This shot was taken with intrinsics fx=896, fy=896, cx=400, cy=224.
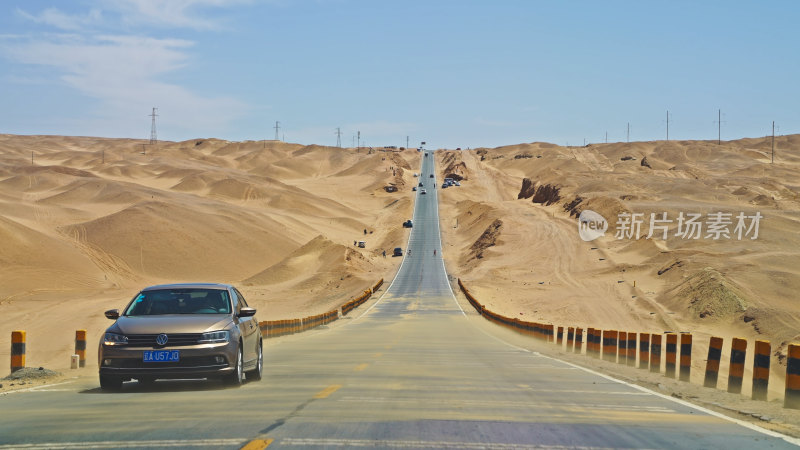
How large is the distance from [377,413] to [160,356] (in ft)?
13.5

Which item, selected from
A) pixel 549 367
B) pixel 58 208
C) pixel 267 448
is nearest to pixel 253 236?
pixel 58 208

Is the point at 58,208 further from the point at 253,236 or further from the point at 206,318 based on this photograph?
the point at 206,318

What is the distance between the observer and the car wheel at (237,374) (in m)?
13.8

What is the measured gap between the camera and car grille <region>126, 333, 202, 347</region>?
→ 43.0ft

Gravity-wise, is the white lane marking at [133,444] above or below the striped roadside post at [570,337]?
above

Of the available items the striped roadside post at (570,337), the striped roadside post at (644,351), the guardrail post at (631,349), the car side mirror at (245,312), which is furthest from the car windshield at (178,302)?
the striped roadside post at (570,337)

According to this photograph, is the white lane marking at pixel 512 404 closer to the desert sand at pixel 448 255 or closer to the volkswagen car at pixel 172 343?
the volkswagen car at pixel 172 343

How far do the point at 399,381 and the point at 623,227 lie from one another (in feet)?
322

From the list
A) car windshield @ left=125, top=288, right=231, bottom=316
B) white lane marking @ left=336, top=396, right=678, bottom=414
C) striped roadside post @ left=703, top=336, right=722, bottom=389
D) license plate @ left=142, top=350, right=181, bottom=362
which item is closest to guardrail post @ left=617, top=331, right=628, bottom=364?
striped roadside post @ left=703, top=336, right=722, bottom=389

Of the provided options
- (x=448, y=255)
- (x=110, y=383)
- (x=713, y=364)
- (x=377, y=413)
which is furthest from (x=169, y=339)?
(x=448, y=255)

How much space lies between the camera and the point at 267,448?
313 inches

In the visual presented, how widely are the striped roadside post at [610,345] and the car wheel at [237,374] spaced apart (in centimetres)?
1418

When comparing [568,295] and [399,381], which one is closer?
[399,381]

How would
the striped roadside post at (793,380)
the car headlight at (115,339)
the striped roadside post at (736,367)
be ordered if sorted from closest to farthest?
the striped roadside post at (793,380) < the car headlight at (115,339) < the striped roadside post at (736,367)
